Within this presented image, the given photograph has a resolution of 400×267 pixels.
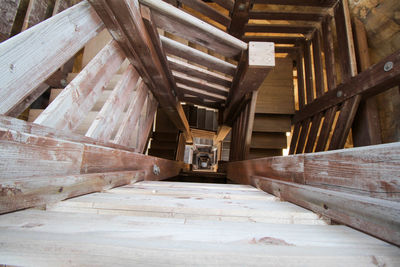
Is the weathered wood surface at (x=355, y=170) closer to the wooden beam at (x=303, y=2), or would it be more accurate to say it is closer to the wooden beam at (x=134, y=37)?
the wooden beam at (x=134, y=37)

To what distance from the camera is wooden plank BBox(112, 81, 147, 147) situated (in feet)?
6.45

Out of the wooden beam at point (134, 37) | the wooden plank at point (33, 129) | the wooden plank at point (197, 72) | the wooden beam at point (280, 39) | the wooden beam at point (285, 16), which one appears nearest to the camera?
the wooden plank at point (33, 129)

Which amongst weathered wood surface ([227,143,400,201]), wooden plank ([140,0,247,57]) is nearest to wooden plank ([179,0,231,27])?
wooden plank ([140,0,247,57])

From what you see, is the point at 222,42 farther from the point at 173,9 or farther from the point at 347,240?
the point at 347,240

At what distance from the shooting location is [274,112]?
4.51m

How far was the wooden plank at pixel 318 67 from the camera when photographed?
3.60m

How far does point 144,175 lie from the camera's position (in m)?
1.85

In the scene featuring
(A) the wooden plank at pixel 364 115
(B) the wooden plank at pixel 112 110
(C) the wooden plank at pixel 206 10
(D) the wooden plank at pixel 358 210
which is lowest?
(D) the wooden plank at pixel 358 210

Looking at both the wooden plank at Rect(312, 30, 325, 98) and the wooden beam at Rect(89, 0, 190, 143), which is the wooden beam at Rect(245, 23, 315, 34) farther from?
the wooden beam at Rect(89, 0, 190, 143)

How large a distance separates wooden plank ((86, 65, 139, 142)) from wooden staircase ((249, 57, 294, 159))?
325cm

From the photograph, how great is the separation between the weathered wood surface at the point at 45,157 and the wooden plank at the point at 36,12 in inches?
69.5

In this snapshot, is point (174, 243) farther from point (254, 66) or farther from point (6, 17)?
point (6, 17)

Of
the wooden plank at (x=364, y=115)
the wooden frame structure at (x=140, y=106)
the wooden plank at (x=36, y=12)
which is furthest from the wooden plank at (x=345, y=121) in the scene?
the wooden plank at (x=36, y=12)

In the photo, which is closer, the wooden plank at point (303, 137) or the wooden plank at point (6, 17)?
the wooden plank at point (6, 17)
